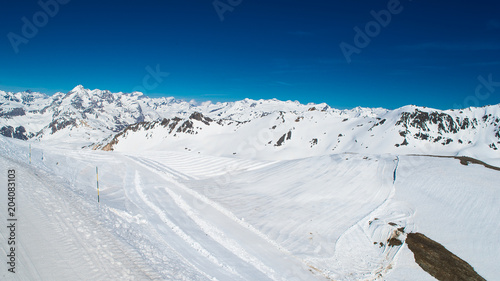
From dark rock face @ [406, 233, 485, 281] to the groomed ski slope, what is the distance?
0.59 metres

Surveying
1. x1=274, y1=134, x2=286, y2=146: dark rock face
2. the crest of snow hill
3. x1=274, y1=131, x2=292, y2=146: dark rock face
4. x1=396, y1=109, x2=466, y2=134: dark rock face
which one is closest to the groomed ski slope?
the crest of snow hill

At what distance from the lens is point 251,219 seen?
750 inches

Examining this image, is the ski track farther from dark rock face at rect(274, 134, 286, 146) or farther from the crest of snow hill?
dark rock face at rect(274, 134, 286, 146)

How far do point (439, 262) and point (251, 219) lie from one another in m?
12.1

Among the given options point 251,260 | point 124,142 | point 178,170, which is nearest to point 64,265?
point 251,260

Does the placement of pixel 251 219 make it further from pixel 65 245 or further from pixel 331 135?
pixel 331 135

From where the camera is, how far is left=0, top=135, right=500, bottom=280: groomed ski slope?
29.5 ft

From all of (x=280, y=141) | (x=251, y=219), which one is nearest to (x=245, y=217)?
(x=251, y=219)

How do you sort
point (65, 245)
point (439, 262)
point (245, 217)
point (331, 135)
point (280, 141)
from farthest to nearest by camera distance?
point (331, 135) → point (280, 141) → point (245, 217) → point (439, 262) → point (65, 245)

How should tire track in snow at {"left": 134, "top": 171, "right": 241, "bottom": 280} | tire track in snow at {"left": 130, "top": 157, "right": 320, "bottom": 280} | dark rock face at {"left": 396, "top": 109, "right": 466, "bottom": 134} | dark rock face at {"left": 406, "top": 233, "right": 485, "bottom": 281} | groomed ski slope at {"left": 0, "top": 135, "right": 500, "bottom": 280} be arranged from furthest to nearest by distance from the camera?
dark rock face at {"left": 396, "top": 109, "right": 466, "bottom": 134}
dark rock face at {"left": 406, "top": 233, "right": 485, "bottom": 281}
tire track in snow at {"left": 130, "top": 157, "right": 320, "bottom": 280}
tire track in snow at {"left": 134, "top": 171, "right": 241, "bottom": 280}
groomed ski slope at {"left": 0, "top": 135, "right": 500, "bottom": 280}

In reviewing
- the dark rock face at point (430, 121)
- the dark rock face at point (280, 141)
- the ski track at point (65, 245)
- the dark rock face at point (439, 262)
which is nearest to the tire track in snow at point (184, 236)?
the ski track at point (65, 245)

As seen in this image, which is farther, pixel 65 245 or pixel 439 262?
pixel 439 262

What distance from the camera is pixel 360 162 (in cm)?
3108

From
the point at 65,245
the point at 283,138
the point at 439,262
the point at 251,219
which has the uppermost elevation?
the point at 283,138
